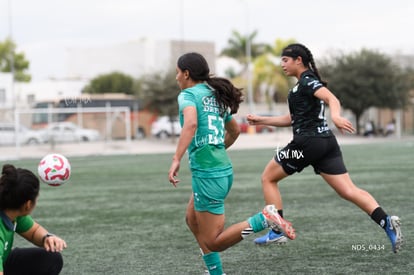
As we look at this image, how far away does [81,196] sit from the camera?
1369 centimetres

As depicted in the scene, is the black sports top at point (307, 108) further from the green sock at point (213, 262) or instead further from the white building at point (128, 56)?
the white building at point (128, 56)

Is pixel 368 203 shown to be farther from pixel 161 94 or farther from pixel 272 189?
pixel 161 94

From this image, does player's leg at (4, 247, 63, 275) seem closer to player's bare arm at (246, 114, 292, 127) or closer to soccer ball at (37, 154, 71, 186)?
soccer ball at (37, 154, 71, 186)

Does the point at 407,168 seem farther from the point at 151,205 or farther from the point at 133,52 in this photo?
the point at 133,52

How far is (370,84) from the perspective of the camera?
48.0 meters

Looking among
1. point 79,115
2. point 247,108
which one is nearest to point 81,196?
point 79,115

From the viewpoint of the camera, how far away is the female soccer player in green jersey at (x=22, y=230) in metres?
4.34

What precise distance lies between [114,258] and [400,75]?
44.7 metres

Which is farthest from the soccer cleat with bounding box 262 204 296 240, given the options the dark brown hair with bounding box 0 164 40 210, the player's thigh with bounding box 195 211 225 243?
the dark brown hair with bounding box 0 164 40 210

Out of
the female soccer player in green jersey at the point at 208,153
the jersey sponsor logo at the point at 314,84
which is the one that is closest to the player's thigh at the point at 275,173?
the jersey sponsor logo at the point at 314,84

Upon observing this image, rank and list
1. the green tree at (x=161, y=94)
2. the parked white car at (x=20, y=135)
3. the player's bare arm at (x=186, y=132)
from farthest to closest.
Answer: the green tree at (x=161, y=94) < the parked white car at (x=20, y=135) < the player's bare arm at (x=186, y=132)

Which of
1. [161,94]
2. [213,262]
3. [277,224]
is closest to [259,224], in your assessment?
[277,224]

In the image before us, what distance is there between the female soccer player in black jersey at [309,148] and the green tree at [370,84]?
41.9 m

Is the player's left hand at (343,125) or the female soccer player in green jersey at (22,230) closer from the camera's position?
the female soccer player in green jersey at (22,230)
